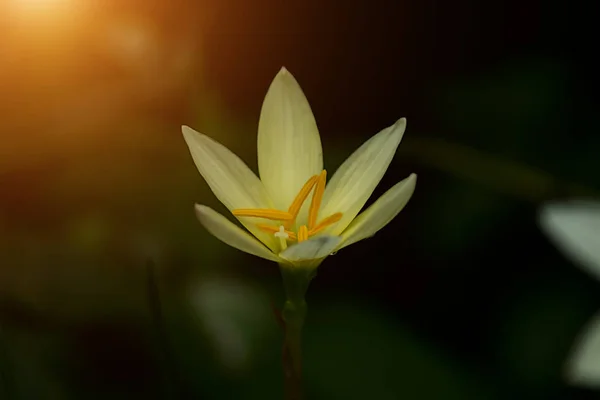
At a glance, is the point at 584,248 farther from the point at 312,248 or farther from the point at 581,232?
the point at 312,248

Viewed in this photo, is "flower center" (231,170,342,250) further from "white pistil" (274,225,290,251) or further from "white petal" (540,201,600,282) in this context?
"white petal" (540,201,600,282)

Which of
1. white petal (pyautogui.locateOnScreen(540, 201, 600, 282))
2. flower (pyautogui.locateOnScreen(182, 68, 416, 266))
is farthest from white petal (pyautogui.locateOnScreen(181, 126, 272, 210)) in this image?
white petal (pyautogui.locateOnScreen(540, 201, 600, 282))

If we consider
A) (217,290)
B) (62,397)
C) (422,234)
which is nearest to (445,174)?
(422,234)

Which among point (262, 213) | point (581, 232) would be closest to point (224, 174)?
point (262, 213)

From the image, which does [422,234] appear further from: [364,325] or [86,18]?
[86,18]

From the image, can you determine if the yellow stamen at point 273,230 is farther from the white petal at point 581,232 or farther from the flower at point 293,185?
the white petal at point 581,232

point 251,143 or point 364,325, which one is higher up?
point 251,143
